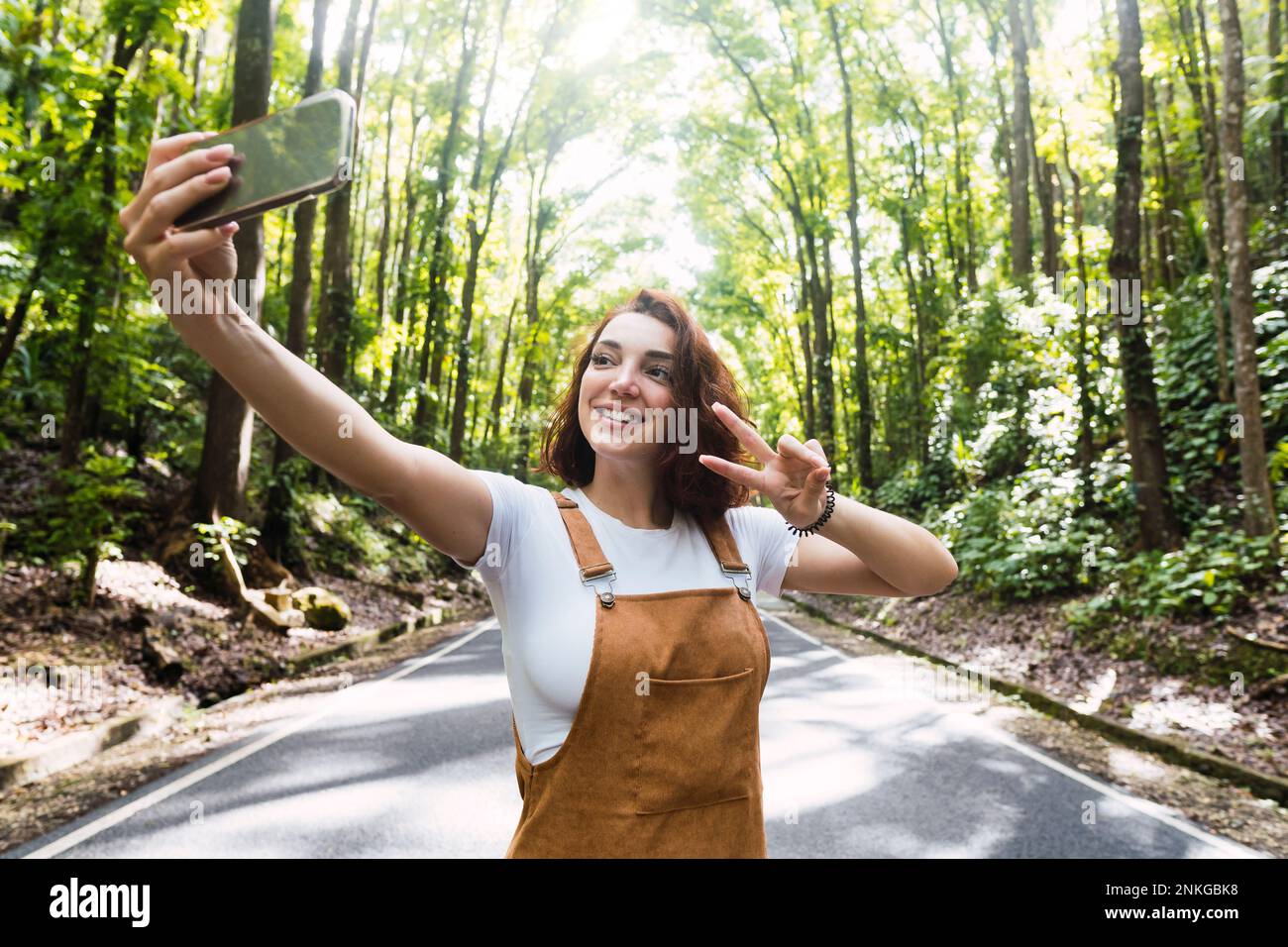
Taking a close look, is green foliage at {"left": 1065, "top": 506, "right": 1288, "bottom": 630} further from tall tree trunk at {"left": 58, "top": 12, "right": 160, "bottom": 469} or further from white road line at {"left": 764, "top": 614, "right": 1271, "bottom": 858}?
tall tree trunk at {"left": 58, "top": 12, "right": 160, "bottom": 469}

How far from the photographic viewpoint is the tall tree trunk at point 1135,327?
36.2ft

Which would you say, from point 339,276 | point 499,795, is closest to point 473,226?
point 339,276

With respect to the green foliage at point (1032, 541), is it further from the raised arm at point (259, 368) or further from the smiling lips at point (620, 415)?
the raised arm at point (259, 368)

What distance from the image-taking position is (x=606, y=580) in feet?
5.59

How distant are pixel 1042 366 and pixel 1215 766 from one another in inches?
491

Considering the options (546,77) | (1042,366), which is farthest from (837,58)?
(1042,366)

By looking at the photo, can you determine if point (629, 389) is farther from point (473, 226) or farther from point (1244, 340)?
point (473, 226)

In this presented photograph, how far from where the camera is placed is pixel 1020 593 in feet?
42.1

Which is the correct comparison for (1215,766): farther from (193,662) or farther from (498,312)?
(498,312)

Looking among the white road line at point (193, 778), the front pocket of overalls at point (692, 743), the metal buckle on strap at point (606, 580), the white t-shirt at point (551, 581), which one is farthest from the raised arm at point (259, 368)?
the white road line at point (193, 778)

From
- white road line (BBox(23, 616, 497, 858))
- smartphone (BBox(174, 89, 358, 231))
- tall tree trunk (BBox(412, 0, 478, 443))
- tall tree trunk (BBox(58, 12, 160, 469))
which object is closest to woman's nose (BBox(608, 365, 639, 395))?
smartphone (BBox(174, 89, 358, 231))

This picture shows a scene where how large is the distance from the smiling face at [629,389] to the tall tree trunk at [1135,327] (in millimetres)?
10780

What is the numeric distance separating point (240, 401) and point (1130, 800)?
10951 millimetres

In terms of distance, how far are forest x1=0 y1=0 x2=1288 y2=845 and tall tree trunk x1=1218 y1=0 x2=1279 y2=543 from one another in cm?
4
